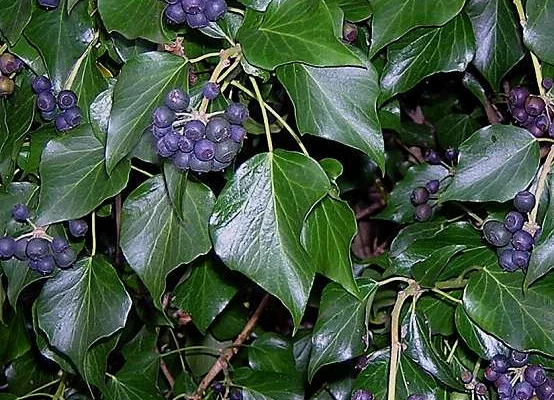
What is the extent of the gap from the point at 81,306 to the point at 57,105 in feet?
0.71

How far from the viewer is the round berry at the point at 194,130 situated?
724 mm

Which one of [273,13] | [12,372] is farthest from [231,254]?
[12,372]

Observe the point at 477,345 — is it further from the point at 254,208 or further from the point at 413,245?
the point at 254,208

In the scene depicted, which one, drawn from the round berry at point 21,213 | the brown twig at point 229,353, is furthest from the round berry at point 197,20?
the brown twig at point 229,353

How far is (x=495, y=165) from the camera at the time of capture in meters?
0.88

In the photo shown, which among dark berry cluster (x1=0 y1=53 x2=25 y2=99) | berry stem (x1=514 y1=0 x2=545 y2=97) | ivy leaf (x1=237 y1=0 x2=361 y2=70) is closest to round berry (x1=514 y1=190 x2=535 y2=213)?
berry stem (x1=514 y1=0 x2=545 y2=97)

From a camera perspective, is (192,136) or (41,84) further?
(41,84)

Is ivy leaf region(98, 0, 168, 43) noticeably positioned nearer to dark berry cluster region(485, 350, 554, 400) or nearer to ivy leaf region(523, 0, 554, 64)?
ivy leaf region(523, 0, 554, 64)

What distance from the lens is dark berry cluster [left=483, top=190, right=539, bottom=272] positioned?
85cm

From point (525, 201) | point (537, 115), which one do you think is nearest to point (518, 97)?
point (537, 115)

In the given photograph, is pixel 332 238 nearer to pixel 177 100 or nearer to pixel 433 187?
pixel 177 100

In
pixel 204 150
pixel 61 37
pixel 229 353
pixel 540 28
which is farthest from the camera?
pixel 229 353

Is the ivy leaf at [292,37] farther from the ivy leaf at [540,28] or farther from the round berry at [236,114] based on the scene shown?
the ivy leaf at [540,28]

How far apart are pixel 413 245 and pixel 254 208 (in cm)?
25
